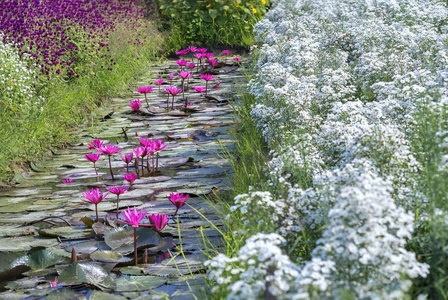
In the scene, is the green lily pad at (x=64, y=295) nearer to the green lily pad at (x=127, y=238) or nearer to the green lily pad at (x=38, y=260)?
the green lily pad at (x=38, y=260)

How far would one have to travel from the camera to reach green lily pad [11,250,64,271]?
8.45 feet

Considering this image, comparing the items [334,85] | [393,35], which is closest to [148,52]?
[393,35]

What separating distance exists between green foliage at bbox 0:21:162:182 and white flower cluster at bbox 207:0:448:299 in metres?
2.13

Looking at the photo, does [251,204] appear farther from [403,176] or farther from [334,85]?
[334,85]

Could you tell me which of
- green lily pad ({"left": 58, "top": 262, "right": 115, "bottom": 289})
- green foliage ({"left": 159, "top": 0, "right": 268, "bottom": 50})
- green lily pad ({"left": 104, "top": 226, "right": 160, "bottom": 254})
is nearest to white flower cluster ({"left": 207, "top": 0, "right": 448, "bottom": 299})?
green lily pad ({"left": 104, "top": 226, "right": 160, "bottom": 254})

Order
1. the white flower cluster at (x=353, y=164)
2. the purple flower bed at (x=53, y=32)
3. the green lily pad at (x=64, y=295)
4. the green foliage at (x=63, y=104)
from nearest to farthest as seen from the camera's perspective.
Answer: the white flower cluster at (x=353, y=164) → the green lily pad at (x=64, y=295) → the green foliage at (x=63, y=104) → the purple flower bed at (x=53, y=32)

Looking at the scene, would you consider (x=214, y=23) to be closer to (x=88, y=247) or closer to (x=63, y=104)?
(x=63, y=104)

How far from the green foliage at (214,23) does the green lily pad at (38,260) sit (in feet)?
25.8

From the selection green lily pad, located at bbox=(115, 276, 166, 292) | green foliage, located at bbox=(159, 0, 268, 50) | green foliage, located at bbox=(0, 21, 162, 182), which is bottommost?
green lily pad, located at bbox=(115, 276, 166, 292)

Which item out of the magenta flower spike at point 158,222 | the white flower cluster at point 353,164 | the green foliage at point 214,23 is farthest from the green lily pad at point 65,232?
the green foliage at point 214,23

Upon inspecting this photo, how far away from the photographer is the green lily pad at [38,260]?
2574mm

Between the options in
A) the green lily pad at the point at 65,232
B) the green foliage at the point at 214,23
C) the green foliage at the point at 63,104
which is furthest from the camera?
the green foliage at the point at 214,23

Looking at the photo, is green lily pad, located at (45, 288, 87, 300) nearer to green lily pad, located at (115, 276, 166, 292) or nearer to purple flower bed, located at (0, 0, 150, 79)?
green lily pad, located at (115, 276, 166, 292)

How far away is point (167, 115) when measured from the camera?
589 centimetres
